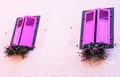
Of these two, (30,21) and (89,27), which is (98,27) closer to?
(89,27)

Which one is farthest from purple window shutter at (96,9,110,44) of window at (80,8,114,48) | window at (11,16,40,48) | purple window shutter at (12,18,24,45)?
purple window shutter at (12,18,24,45)

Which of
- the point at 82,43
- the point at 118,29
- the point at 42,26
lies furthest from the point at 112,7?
the point at 42,26

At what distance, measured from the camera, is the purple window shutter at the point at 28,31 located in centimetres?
614

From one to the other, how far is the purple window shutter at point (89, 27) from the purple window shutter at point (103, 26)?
11 cm

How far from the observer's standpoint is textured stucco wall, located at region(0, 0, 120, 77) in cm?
528

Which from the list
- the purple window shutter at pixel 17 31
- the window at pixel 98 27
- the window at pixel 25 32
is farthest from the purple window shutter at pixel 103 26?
the purple window shutter at pixel 17 31

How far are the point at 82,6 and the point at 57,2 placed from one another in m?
0.70

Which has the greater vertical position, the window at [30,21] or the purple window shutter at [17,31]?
the window at [30,21]

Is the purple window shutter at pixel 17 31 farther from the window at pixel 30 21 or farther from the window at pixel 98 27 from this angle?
the window at pixel 98 27

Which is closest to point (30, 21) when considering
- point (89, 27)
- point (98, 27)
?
point (89, 27)

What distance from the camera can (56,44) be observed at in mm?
5922

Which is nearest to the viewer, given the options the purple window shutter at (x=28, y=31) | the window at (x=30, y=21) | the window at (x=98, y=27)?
the window at (x=98, y=27)

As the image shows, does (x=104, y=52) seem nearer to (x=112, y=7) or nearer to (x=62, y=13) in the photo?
(x=112, y=7)

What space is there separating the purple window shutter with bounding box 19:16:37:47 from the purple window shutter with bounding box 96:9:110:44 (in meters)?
1.61
